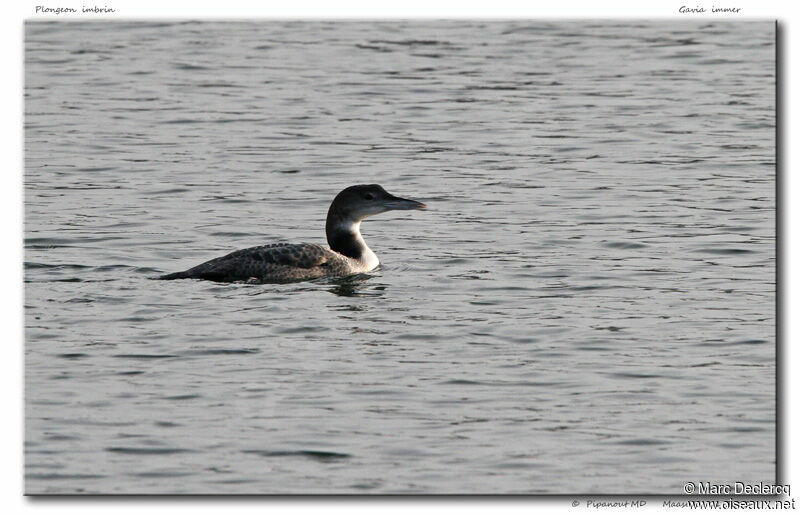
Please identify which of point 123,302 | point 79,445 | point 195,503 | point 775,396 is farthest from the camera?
point 123,302

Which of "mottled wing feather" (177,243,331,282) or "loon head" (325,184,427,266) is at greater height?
"loon head" (325,184,427,266)

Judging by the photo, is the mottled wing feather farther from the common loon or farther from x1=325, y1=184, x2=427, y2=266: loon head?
x1=325, y1=184, x2=427, y2=266: loon head

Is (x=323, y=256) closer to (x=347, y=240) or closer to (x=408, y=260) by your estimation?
(x=347, y=240)

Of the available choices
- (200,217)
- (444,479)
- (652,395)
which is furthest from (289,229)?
(444,479)

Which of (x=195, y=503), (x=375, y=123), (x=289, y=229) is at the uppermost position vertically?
(x=375, y=123)

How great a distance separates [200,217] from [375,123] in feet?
15.9

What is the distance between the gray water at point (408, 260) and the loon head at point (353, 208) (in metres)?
0.54

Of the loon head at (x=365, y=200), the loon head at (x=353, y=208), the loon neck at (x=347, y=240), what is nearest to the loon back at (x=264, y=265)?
the loon neck at (x=347, y=240)

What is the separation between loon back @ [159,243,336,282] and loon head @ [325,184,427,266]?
683 millimetres

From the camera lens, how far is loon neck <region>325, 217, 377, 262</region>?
13797 mm

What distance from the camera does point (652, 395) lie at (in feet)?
31.8

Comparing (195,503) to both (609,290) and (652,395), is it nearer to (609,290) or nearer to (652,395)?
(652,395)

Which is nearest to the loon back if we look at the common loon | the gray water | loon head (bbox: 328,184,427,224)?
the common loon

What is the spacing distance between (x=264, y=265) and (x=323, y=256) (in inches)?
28.5
